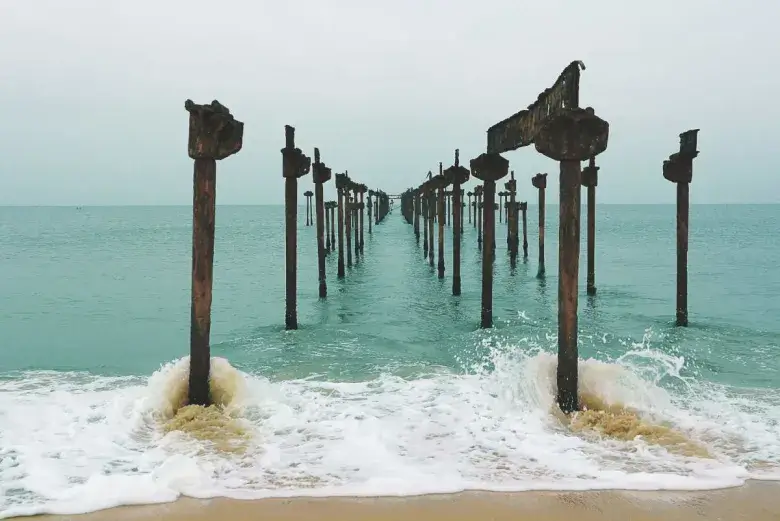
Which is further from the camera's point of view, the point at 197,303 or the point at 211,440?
the point at 197,303

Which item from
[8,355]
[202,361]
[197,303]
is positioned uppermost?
[197,303]

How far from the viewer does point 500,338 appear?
9922mm

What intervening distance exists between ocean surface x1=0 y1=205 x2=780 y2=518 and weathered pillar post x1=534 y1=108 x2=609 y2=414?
0.36 metres

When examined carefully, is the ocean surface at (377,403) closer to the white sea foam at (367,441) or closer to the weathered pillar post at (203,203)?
the white sea foam at (367,441)

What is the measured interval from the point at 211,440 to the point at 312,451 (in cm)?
82

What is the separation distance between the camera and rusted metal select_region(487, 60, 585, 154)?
5.04m

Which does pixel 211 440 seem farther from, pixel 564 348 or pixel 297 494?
pixel 564 348

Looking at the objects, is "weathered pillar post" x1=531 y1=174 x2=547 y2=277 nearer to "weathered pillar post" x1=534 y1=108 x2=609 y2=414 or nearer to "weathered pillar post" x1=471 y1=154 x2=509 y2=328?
"weathered pillar post" x1=471 y1=154 x2=509 y2=328

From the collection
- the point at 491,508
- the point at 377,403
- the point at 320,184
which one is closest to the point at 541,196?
the point at 320,184

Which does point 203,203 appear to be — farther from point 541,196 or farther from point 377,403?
point 541,196

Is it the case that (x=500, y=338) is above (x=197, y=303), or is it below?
below

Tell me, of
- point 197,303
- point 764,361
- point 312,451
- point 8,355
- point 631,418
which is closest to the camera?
point 312,451

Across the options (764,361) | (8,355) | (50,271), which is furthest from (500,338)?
(50,271)

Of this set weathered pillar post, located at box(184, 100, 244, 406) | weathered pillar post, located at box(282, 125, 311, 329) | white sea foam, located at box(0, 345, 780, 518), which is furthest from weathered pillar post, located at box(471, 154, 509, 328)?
weathered pillar post, located at box(184, 100, 244, 406)
